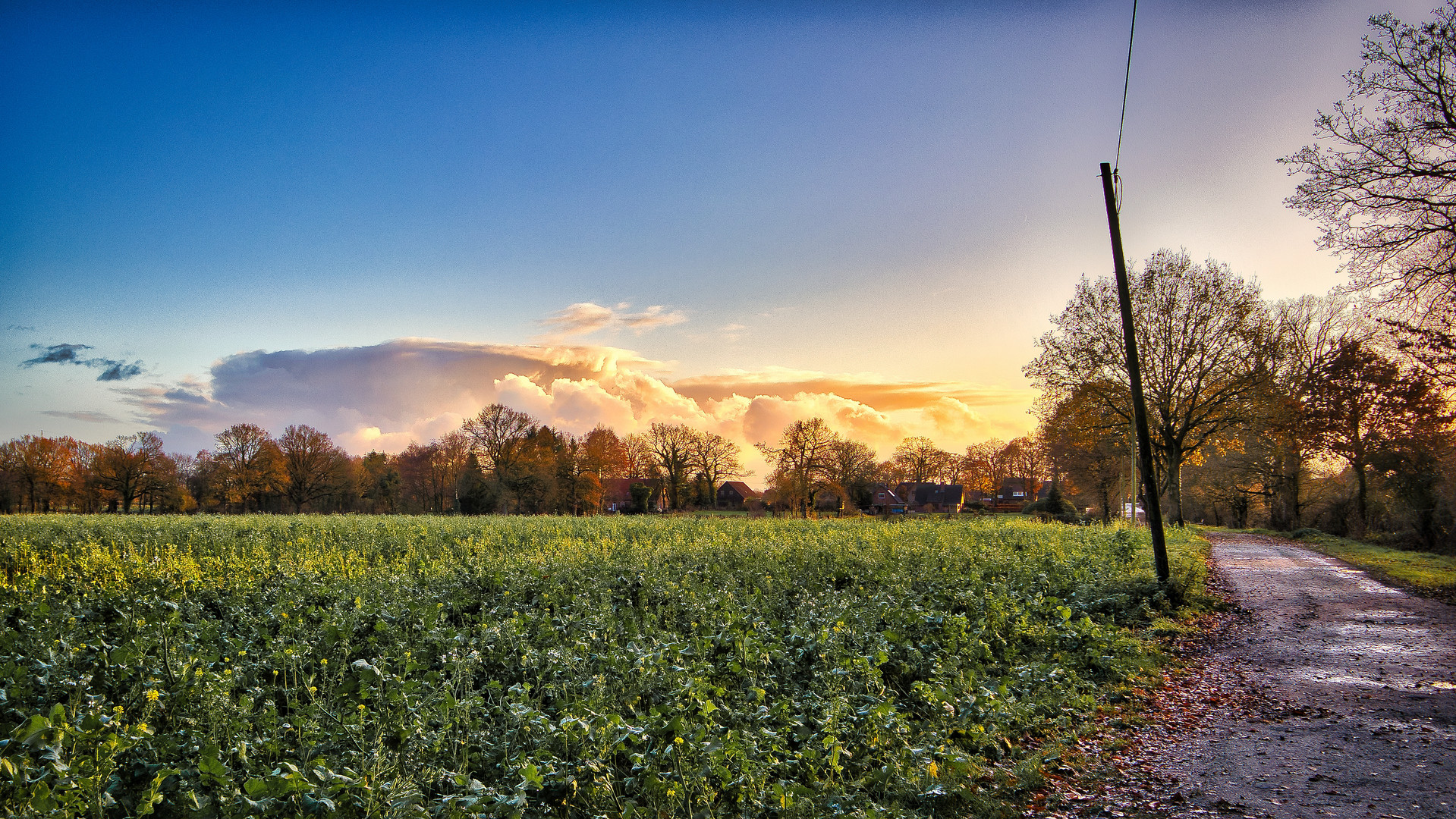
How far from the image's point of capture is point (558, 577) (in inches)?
435

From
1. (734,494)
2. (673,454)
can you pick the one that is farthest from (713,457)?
(734,494)

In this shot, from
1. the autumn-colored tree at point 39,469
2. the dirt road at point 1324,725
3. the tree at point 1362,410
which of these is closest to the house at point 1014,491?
the tree at point 1362,410

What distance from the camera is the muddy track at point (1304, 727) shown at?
526 centimetres

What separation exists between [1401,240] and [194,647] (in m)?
23.4

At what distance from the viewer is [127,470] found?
216 feet

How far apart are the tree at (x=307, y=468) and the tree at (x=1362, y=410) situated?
79891 mm

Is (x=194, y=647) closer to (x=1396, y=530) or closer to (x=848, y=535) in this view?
(x=848, y=535)

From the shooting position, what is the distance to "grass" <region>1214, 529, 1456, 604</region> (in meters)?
15.4

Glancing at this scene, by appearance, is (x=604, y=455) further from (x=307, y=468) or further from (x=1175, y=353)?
(x=1175, y=353)

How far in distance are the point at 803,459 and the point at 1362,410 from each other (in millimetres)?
36022

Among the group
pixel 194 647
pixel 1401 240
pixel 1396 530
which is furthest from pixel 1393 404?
pixel 194 647

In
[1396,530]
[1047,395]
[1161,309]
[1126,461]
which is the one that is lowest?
[1396,530]

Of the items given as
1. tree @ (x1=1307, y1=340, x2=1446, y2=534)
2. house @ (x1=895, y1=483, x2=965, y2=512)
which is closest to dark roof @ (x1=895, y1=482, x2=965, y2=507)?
house @ (x1=895, y1=483, x2=965, y2=512)

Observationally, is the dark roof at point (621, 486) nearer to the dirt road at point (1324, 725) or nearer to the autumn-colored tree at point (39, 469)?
the autumn-colored tree at point (39, 469)
